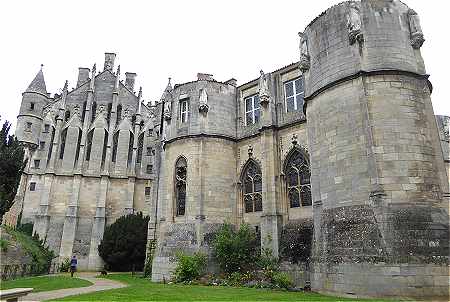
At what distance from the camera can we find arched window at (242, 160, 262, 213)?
19422 mm

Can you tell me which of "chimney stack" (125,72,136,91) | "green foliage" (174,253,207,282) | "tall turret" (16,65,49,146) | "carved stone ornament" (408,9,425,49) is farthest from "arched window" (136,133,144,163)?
"carved stone ornament" (408,9,425,49)

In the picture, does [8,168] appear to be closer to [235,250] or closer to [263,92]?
[235,250]

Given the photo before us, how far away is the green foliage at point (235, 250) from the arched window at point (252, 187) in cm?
205

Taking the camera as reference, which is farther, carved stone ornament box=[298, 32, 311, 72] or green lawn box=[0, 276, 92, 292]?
green lawn box=[0, 276, 92, 292]

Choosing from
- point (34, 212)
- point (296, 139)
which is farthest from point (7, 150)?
point (34, 212)

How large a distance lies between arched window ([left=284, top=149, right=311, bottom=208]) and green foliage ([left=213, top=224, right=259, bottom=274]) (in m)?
2.97

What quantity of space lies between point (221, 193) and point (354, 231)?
9528 mm

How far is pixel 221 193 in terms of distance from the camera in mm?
19781

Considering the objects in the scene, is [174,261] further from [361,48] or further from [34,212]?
[34,212]

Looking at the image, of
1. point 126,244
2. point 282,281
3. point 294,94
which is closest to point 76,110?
point 126,244

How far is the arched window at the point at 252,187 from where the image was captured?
63.7ft

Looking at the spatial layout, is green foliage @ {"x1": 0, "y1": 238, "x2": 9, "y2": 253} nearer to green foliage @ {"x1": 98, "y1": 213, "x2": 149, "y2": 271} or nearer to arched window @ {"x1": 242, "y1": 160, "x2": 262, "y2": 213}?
green foliage @ {"x1": 98, "y1": 213, "x2": 149, "y2": 271}

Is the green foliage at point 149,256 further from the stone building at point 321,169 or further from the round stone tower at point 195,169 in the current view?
the round stone tower at point 195,169

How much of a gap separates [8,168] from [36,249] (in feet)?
50.0
